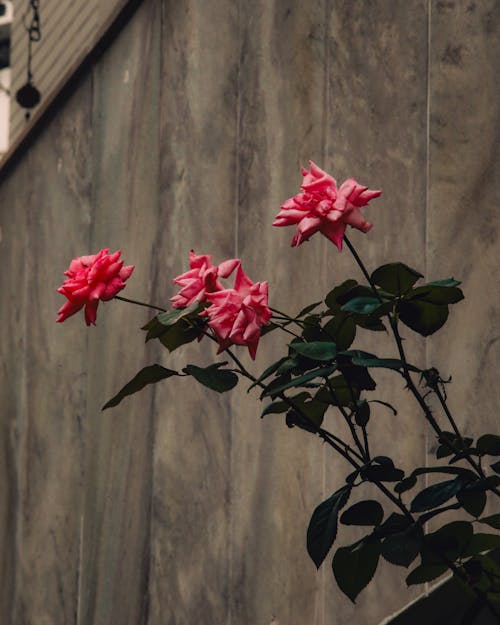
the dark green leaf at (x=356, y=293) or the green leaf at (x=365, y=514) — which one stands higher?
the dark green leaf at (x=356, y=293)

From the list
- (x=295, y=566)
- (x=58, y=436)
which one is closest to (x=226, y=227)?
(x=295, y=566)

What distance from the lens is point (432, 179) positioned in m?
1.31

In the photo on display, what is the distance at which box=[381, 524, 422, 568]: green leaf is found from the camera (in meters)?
0.88

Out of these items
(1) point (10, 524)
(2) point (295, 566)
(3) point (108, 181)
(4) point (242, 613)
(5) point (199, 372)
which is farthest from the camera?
(1) point (10, 524)

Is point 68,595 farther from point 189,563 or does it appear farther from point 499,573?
point 499,573

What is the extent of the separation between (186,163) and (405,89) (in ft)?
1.63

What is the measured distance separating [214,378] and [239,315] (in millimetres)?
66

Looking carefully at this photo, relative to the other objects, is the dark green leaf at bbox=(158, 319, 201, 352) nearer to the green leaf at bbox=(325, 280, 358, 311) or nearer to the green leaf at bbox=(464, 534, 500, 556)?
the green leaf at bbox=(325, 280, 358, 311)

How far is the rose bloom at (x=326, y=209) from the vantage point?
2.96 ft

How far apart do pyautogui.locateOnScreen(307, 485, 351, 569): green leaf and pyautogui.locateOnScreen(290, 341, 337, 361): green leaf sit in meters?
0.12

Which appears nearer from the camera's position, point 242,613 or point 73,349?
point 242,613

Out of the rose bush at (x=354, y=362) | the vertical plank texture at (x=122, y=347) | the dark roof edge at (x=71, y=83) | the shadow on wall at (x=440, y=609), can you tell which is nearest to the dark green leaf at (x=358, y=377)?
the rose bush at (x=354, y=362)

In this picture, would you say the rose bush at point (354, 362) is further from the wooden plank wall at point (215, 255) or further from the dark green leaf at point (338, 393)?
the wooden plank wall at point (215, 255)

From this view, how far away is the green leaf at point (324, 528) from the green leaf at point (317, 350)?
0.12 meters
